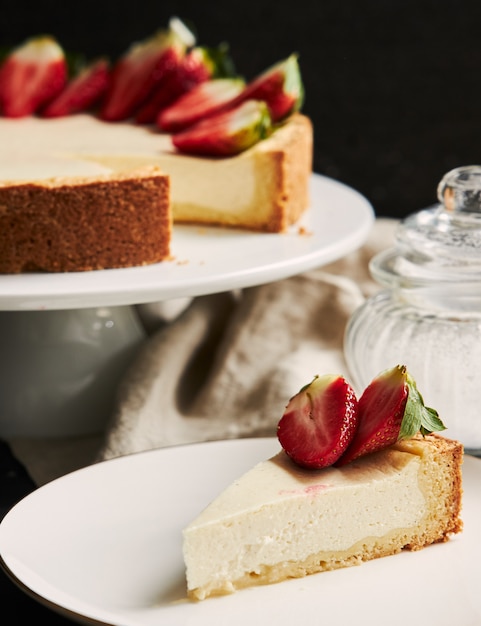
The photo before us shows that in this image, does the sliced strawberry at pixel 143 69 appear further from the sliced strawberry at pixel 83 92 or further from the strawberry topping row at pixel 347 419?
the strawberry topping row at pixel 347 419

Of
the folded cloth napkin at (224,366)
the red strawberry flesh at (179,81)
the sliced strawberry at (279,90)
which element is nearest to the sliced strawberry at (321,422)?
the folded cloth napkin at (224,366)

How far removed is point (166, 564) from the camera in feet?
3.85

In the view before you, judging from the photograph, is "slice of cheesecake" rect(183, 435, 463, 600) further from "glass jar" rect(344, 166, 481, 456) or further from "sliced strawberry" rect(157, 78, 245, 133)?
"sliced strawberry" rect(157, 78, 245, 133)

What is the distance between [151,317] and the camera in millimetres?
2146

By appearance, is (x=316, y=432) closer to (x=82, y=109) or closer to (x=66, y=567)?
(x=66, y=567)

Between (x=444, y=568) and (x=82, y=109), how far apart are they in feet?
4.75

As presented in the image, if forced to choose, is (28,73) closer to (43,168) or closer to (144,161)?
(144,161)

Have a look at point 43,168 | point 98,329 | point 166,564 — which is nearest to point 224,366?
point 98,329

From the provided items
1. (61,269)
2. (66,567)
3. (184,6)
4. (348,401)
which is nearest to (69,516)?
(66,567)

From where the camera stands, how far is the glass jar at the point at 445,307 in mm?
1514

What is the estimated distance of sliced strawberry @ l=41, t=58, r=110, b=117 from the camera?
2270 mm

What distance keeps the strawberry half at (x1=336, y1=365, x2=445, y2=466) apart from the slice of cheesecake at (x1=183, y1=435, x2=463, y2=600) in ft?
0.10

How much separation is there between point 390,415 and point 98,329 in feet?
2.58

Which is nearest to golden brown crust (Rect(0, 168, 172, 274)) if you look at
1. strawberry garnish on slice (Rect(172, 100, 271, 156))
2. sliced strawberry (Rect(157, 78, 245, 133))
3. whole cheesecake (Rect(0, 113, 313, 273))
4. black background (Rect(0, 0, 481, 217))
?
whole cheesecake (Rect(0, 113, 313, 273))
